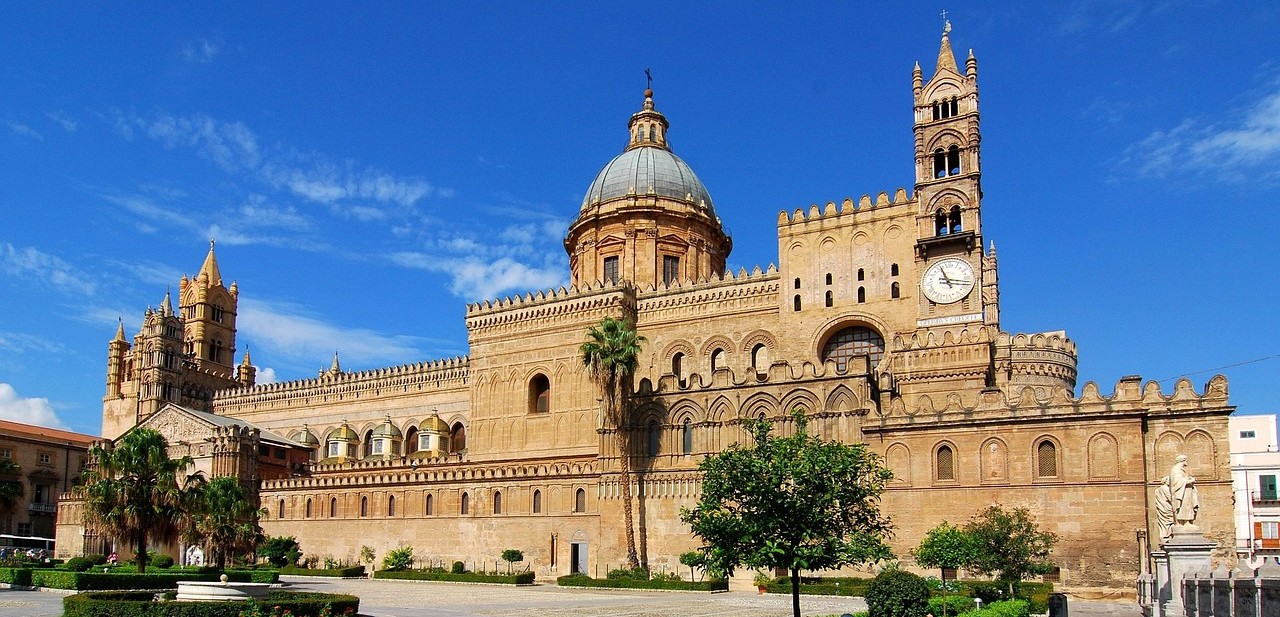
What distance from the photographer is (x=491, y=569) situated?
5259cm

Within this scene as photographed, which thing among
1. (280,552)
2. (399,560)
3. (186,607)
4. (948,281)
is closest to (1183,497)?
(186,607)

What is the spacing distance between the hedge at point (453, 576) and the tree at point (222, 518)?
22.6 ft

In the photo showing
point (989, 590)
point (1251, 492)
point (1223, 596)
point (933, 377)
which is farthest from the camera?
point (1251, 492)

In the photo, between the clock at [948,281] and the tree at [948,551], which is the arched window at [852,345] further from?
the tree at [948,551]

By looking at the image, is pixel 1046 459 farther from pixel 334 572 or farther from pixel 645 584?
pixel 334 572

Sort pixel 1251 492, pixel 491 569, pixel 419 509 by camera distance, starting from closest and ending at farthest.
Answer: pixel 491 569 < pixel 419 509 < pixel 1251 492

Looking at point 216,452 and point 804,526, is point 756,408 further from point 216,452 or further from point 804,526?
point 216,452

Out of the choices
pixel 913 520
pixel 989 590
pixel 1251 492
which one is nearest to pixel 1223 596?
pixel 989 590

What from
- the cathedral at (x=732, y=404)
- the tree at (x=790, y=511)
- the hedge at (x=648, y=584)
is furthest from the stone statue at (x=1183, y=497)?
the hedge at (x=648, y=584)

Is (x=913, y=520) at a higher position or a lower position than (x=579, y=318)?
lower

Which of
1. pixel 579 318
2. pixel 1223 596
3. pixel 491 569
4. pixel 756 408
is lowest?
pixel 491 569

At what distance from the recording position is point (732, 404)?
1882 inches

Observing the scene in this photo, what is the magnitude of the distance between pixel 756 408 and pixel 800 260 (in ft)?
30.9

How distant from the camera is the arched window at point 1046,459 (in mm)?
40000
